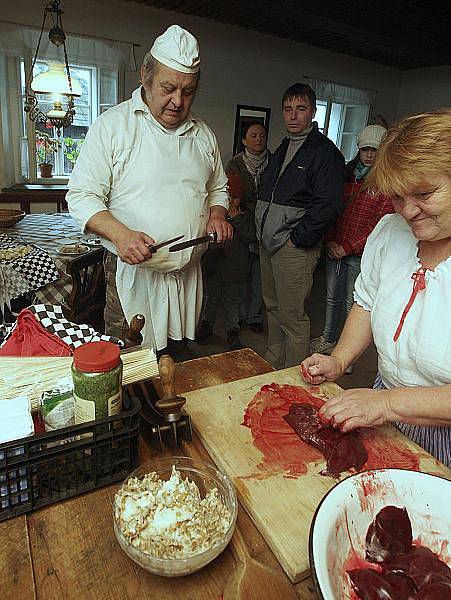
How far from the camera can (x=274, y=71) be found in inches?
243

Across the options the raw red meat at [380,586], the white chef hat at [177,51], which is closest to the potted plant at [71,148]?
the white chef hat at [177,51]

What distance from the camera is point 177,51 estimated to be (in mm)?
1540

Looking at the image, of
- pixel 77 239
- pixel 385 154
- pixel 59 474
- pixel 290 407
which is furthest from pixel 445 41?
pixel 59 474

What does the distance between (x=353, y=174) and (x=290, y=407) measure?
252 cm

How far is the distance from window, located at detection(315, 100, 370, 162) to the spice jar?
275 inches

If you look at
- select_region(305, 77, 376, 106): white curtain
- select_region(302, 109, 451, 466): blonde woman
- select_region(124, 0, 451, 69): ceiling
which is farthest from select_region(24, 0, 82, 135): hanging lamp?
select_region(305, 77, 376, 106): white curtain

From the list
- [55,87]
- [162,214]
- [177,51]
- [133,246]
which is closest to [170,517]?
[133,246]

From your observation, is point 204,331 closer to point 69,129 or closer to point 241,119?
point 69,129

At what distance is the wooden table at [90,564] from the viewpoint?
634 mm

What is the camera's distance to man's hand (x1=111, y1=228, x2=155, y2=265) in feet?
5.04

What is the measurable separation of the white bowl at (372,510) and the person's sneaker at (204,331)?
2.88 m

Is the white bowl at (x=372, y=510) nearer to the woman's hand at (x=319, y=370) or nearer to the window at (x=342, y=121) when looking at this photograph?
the woman's hand at (x=319, y=370)

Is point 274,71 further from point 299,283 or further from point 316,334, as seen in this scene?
point 299,283

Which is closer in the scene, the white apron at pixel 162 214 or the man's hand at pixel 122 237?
the man's hand at pixel 122 237
